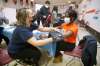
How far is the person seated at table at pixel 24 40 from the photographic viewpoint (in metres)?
2.31

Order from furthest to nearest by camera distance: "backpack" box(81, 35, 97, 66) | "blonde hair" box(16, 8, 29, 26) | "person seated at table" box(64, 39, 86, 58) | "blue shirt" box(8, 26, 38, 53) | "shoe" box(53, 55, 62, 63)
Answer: "shoe" box(53, 55, 62, 63), "person seated at table" box(64, 39, 86, 58), "backpack" box(81, 35, 97, 66), "blonde hair" box(16, 8, 29, 26), "blue shirt" box(8, 26, 38, 53)

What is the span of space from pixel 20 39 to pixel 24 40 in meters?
0.06

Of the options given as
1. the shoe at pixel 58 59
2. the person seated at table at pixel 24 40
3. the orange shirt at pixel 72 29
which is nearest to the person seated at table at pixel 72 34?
the orange shirt at pixel 72 29

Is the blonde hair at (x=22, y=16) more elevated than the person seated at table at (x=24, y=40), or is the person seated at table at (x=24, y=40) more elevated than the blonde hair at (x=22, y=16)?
the blonde hair at (x=22, y=16)

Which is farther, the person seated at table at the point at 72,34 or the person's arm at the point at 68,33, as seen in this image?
the person seated at table at the point at 72,34

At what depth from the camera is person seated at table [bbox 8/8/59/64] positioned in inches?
90.8

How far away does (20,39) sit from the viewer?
235 cm

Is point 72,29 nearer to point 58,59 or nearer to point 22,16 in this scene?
point 58,59

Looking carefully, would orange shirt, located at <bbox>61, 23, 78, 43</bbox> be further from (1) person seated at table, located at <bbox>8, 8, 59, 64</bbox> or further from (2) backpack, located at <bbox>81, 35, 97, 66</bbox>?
(1) person seated at table, located at <bbox>8, 8, 59, 64</bbox>

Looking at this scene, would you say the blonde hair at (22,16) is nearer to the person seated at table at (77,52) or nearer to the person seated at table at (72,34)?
the person seated at table at (72,34)

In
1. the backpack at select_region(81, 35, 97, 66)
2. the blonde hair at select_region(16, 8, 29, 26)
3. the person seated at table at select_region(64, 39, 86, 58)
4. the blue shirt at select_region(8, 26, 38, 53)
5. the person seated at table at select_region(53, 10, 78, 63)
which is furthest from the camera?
the person seated at table at select_region(53, 10, 78, 63)

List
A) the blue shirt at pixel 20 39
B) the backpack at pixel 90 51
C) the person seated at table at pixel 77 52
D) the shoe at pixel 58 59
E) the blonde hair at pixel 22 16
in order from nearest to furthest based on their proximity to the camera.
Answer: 1. the blue shirt at pixel 20 39
2. the blonde hair at pixel 22 16
3. the backpack at pixel 90 51
4. the person seated at table at pixel 77 52
5. the shoe at pixel 58 59

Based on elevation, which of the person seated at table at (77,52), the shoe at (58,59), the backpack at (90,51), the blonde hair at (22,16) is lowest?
the shoe at (58,59)

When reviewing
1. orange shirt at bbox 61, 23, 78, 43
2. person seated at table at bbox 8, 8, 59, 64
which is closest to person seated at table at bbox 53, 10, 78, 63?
orange shirt at bbox 61, 23, 78, 43
